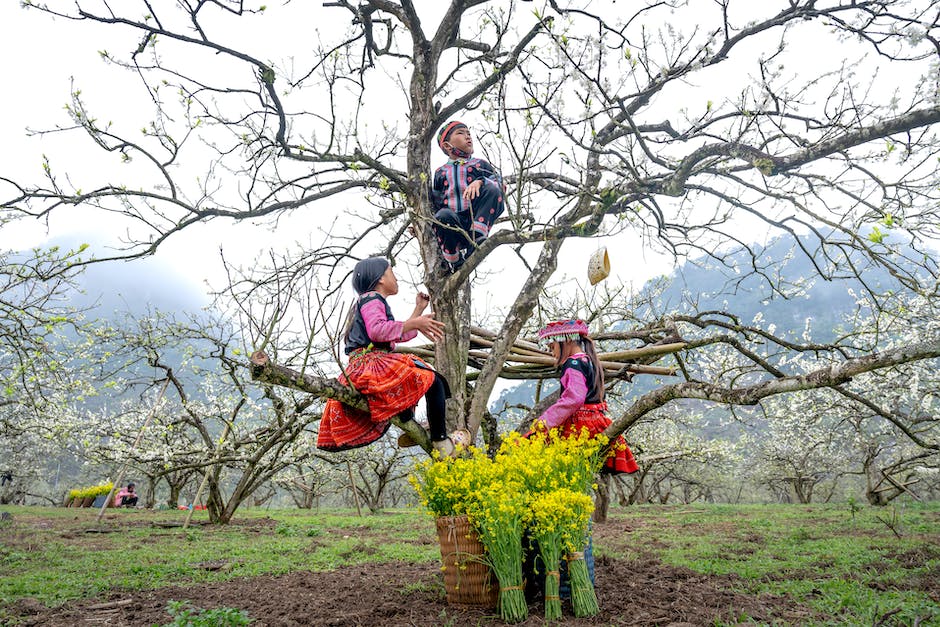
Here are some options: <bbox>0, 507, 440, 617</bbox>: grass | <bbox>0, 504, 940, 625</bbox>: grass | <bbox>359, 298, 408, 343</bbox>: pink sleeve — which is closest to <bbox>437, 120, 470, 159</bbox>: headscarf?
<bbox>359, 298, 408, 343</bbox>: pink sleeve

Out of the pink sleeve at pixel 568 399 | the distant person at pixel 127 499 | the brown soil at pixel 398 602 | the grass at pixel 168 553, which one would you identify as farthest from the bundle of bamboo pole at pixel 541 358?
the distant person at pixel 127 499

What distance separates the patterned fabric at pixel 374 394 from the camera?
3406 millimetres

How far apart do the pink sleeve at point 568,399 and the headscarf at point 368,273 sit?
1.53 meters

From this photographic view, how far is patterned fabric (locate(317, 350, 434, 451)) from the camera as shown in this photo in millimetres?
3406

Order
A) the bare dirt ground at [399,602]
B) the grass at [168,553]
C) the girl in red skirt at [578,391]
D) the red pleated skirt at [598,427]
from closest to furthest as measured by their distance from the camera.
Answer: the bare dirt ground at [399,602], the girl in red skirt at [578,391], the red pleated skirt at [598,427], the grass at [168,553]

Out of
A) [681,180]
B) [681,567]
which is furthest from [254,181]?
[681,567]

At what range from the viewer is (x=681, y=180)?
11.1 feet

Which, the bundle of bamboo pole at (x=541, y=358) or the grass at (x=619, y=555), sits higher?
the bundle of bamboo pole at (x=541, y=358)

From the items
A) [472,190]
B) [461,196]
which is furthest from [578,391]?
[461,196]

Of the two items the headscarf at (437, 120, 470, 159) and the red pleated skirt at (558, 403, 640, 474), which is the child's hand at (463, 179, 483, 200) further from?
the red pleated skirt at (558, 403, 640, 474)

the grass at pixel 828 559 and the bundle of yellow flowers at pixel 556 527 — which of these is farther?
the grass at pixel 828 559

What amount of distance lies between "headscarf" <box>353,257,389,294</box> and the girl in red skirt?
138 cm

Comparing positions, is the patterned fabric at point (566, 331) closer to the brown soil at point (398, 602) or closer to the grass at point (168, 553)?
the brown soil at point (398, 602)

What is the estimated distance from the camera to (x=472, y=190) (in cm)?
399
